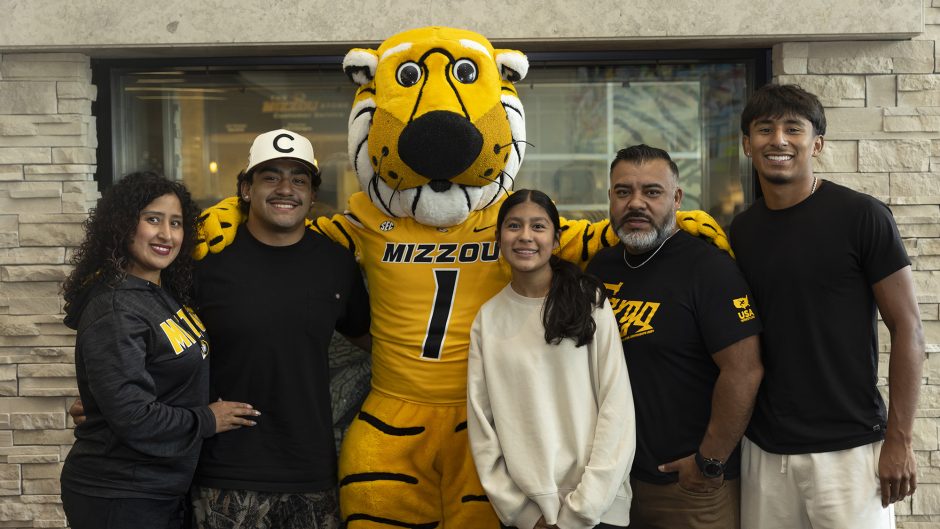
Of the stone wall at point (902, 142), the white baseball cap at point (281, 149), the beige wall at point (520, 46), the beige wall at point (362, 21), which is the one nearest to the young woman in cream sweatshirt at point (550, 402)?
the white baseball cap at point (281, 149)

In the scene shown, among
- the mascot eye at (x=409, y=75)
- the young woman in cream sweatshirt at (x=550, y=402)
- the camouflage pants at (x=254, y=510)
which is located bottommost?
the camouflage pants at (x=254, y=510)

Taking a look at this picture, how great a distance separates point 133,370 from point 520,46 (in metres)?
2.27

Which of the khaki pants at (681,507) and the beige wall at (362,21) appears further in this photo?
the beige wall at (362,21)

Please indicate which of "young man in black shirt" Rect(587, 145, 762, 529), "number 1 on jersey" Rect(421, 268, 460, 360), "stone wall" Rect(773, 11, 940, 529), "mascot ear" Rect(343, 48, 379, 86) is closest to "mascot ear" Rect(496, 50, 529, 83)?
"mascot ear" Rect(343, 48, 379, 86)

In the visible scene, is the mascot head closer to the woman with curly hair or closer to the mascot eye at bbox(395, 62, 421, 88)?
the mascot eye at bbox(395, 62, 421, 88)

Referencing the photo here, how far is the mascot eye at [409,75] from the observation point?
2848 millimetres

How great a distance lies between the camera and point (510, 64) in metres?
2.95

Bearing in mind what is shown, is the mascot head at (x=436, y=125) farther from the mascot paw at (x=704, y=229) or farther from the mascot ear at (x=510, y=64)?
the mascot paw at (x=704, y=229)

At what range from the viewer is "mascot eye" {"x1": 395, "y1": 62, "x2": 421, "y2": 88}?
2.85 metres

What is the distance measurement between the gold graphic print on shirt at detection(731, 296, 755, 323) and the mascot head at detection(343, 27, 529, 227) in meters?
0.95

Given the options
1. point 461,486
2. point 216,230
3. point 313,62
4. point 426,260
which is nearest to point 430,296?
point 426,260

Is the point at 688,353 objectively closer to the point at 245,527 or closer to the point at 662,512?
the point at 662,512

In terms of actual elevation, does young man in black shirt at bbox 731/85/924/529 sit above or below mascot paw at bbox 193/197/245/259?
below

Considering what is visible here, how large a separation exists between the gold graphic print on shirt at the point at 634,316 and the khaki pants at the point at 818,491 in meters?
0.56
